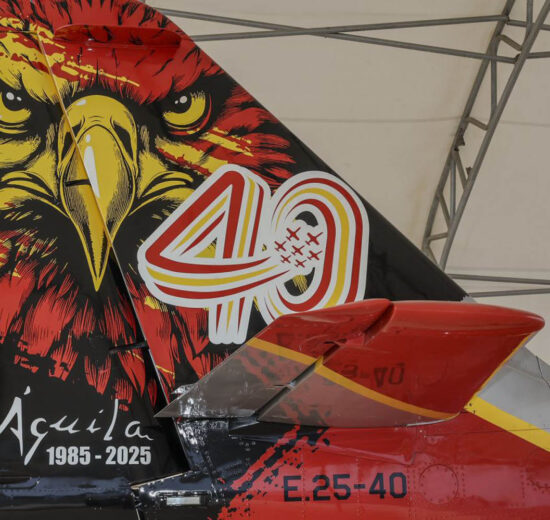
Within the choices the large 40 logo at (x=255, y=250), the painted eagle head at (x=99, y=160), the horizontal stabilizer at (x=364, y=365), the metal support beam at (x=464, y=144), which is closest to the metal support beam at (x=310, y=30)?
the metal support beam at (x=464, y=144)

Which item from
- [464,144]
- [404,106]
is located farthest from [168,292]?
[464,144]

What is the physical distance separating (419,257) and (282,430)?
76 cm

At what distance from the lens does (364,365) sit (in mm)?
2031

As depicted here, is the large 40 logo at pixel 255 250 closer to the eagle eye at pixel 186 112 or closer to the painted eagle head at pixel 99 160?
the painted eagle head at pixel 99 160

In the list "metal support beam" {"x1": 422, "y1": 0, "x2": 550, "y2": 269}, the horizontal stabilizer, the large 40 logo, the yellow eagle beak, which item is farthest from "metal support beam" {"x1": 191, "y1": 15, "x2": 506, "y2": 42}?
the horizontal stabilizer

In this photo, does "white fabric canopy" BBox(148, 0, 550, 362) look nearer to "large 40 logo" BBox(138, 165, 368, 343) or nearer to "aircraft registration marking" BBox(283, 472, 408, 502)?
"large 40 logo" BBox(138, 165, 368, 343)

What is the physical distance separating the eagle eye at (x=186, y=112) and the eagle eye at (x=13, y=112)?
18.5 inches

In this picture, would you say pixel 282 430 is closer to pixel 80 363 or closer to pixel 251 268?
pixel 251 268

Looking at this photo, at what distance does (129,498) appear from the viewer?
2260mm

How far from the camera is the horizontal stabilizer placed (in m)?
1.77

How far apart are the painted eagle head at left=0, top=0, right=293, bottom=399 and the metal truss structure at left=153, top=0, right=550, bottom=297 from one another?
16.5 feet

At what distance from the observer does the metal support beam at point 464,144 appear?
828cm

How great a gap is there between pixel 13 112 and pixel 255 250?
3.10 feet

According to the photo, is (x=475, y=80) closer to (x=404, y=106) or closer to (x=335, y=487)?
(x=404, y=106)
